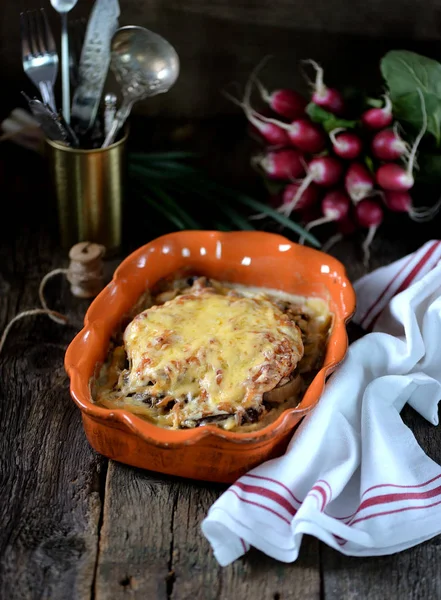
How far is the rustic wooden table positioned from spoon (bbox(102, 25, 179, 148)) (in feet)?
1.94

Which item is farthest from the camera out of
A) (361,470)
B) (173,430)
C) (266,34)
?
(266,34)

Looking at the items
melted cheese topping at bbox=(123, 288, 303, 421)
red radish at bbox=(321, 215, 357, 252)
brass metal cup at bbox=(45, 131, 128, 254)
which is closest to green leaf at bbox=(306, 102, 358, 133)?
red radish at bbox=(321, 215, 357, 252)

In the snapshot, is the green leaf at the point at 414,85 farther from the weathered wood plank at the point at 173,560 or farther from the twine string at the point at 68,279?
the weathered wood plank at the point at 173,560

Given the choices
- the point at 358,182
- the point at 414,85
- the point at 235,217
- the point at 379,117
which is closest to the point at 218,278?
the point at 235,217

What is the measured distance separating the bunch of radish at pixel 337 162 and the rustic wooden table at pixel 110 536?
0.53 m

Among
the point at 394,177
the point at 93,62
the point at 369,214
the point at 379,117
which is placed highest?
the point at 93,62

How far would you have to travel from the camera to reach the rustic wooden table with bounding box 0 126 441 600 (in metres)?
1.23

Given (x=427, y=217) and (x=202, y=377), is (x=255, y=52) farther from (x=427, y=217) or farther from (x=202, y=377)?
(x=202, y=377)

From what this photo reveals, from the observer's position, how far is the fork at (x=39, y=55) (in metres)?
1.65

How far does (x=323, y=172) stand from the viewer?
1837 mm

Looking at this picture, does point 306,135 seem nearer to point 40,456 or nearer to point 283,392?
point 283,392

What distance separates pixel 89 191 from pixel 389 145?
25.9 inches

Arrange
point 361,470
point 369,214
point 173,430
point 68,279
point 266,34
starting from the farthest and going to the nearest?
point 266,34 → point 369,214 → point 68,279 → point 361,470 → point 173,430

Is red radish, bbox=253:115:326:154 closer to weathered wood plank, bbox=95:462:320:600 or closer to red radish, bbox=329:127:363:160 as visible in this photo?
red radish, bbox=329:127:363:160
